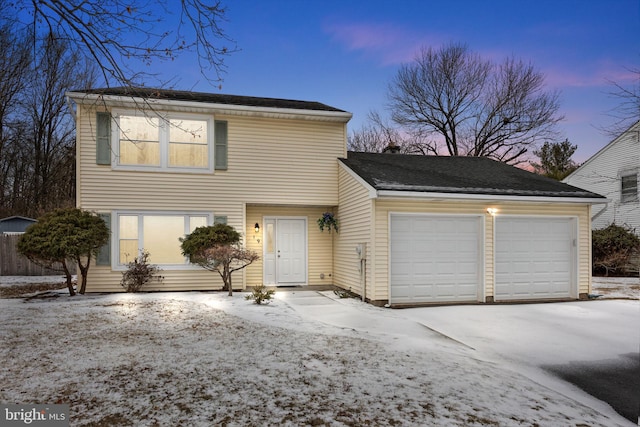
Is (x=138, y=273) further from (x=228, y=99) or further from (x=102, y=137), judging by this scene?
(x=228, y=99)

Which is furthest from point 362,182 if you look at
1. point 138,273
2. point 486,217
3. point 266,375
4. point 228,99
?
point 138,273

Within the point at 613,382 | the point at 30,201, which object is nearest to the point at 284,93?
the point at 613,382

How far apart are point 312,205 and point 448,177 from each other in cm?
389

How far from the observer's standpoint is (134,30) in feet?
13.5

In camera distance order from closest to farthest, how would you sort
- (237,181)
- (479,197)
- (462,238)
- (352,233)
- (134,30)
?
(134,30), (479,197), (462,238), (352,233), (237,181)

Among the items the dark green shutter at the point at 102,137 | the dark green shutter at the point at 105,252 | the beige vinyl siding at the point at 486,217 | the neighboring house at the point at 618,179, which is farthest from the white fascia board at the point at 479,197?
the neighboring house at the point at 618,179

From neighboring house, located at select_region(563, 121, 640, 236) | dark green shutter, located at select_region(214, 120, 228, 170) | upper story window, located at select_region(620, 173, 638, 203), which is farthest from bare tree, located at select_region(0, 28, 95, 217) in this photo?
upper story window, located at select_region(620, 173, 638, 203)

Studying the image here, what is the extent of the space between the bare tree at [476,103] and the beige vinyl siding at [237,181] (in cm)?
1395

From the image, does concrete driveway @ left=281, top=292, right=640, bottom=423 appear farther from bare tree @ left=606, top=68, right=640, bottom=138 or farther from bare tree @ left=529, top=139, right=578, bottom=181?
bare tree @ left=529, top=139, right=578, bottom=181

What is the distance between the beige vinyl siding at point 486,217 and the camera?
918cm

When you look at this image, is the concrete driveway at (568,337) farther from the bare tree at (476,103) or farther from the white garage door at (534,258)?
the bare tree at (476,103)

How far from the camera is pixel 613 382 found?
15.9ft

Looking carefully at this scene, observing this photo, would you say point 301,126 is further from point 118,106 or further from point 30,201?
point 30,201

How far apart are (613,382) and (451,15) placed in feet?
36.3
